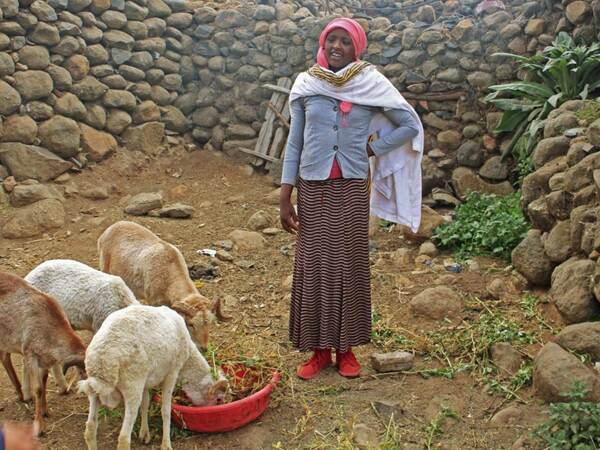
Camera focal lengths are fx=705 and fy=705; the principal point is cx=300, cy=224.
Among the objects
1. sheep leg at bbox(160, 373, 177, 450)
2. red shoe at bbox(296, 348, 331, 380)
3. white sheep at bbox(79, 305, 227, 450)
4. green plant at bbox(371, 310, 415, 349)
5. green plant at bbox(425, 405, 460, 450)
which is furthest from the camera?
green plant at bbox(371, 310, 415, 349)

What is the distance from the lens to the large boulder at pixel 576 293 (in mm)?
5242

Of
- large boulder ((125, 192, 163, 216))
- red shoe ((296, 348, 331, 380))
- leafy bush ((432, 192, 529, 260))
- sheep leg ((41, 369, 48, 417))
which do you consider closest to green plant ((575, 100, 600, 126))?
leafy bush ((432, 192, 529, 260))

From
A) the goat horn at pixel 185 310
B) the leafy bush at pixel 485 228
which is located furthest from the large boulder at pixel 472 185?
the goat horn at pixel 185 310

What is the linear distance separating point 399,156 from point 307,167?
0.72 metres

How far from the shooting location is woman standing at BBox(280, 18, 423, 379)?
4.74 m

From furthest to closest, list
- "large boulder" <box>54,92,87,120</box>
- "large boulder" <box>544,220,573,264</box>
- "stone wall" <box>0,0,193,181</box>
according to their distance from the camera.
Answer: "large boulder" <box>54,92,87,120</box> < "stone wall" <box>0,0,193,181</box> < "large boulder" <box>544,220,573,264</box>

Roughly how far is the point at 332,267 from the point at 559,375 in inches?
63.9

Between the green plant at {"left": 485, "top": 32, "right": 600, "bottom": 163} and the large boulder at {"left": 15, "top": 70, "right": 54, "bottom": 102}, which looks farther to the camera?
the large boulder at {"left": 15, "top": 70, "right": 54, "bottom": 102}

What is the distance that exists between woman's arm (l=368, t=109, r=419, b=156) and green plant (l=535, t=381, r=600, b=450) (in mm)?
1946

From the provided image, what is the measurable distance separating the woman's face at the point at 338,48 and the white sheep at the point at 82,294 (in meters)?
2.10

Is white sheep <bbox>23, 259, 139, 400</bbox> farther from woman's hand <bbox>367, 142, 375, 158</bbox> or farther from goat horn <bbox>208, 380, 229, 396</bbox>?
woman's hand <bbox>367, 142, 375, 158</bbox>

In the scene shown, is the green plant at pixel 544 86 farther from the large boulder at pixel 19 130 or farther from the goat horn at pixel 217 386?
the large boulder at pixel 19 130

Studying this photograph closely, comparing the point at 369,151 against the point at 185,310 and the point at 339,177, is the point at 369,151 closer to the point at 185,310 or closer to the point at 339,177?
the point at 339,177

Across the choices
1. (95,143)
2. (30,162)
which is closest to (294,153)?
(30,162)
